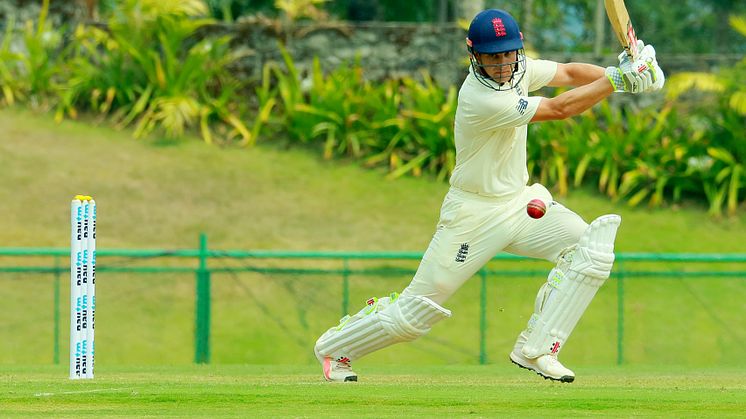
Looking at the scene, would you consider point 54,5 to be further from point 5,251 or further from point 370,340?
point 370,340

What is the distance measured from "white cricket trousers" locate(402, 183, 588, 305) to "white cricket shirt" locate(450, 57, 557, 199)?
9 cm

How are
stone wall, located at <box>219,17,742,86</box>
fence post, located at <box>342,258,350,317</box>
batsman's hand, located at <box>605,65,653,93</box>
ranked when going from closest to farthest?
batsman's hand, located at <box>605,65,653,93</box> → fence post, located at <box>342,258,350,317</box> → stone wall, located at <box>219,17,742,86</box>

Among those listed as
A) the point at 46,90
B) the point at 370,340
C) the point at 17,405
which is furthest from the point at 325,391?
the point at 46,90

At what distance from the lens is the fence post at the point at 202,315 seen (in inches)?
534

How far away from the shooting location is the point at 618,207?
18.4 m

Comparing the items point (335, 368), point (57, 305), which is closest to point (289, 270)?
point (57, 305)

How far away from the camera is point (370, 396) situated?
720 centimetres

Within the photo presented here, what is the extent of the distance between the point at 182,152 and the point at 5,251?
6.04 meters

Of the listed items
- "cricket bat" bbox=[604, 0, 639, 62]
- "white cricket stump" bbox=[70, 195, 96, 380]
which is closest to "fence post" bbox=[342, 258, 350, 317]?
"white cricket stump" bbox=[70, 195, 96, 380]

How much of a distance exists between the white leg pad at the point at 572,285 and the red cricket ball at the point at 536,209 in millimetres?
270

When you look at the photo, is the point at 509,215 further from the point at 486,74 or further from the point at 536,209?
the point at 486,74

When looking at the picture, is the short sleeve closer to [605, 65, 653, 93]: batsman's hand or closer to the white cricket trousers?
[605, 65, 653, 93]: batsman's hand

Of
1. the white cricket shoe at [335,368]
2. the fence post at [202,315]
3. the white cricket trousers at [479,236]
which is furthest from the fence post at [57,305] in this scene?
the white cricket trousers at [479,236]

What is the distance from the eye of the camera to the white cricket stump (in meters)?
8.30
